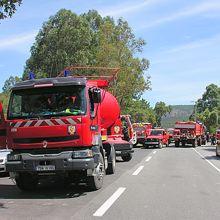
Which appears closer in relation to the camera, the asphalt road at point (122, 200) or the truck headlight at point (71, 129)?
the asphalt road at point (122, 200)

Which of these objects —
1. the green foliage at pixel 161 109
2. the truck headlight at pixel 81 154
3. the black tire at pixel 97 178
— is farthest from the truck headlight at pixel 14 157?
the green foliage at pixel 161 109

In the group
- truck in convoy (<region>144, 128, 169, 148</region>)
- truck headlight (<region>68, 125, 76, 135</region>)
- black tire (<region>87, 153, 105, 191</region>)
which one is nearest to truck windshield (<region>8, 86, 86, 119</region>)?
truck headlight (<region>68, 125, 76, 135</region>)

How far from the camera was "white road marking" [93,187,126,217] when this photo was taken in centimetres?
915

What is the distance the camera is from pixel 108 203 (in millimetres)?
10312

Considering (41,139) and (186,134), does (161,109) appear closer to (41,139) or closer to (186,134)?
(186,134)

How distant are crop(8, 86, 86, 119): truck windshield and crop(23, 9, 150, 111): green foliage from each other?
3881 cm

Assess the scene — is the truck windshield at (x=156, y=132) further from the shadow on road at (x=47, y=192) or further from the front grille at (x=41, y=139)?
the front grille at (x=41, y=139)

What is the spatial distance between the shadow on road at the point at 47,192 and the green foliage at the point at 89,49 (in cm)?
3774

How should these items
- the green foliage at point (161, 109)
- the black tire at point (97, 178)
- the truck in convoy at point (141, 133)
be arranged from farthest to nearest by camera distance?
the green foliage at point (161, 109)
the truck in convoy at point (141, 133)
the black tire at point (97, 178)

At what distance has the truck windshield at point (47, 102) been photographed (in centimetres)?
1169

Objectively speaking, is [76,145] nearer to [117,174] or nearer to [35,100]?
[35,100]

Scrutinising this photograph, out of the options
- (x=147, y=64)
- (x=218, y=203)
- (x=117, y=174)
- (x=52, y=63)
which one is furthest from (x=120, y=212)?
(x=52, y=63)

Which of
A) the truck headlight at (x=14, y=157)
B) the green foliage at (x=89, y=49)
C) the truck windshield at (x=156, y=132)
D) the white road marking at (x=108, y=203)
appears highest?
the green foliage at (x=89, y=49)

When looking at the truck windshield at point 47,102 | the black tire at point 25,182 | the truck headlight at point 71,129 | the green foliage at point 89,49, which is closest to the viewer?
the truck headlight at point 71,129
